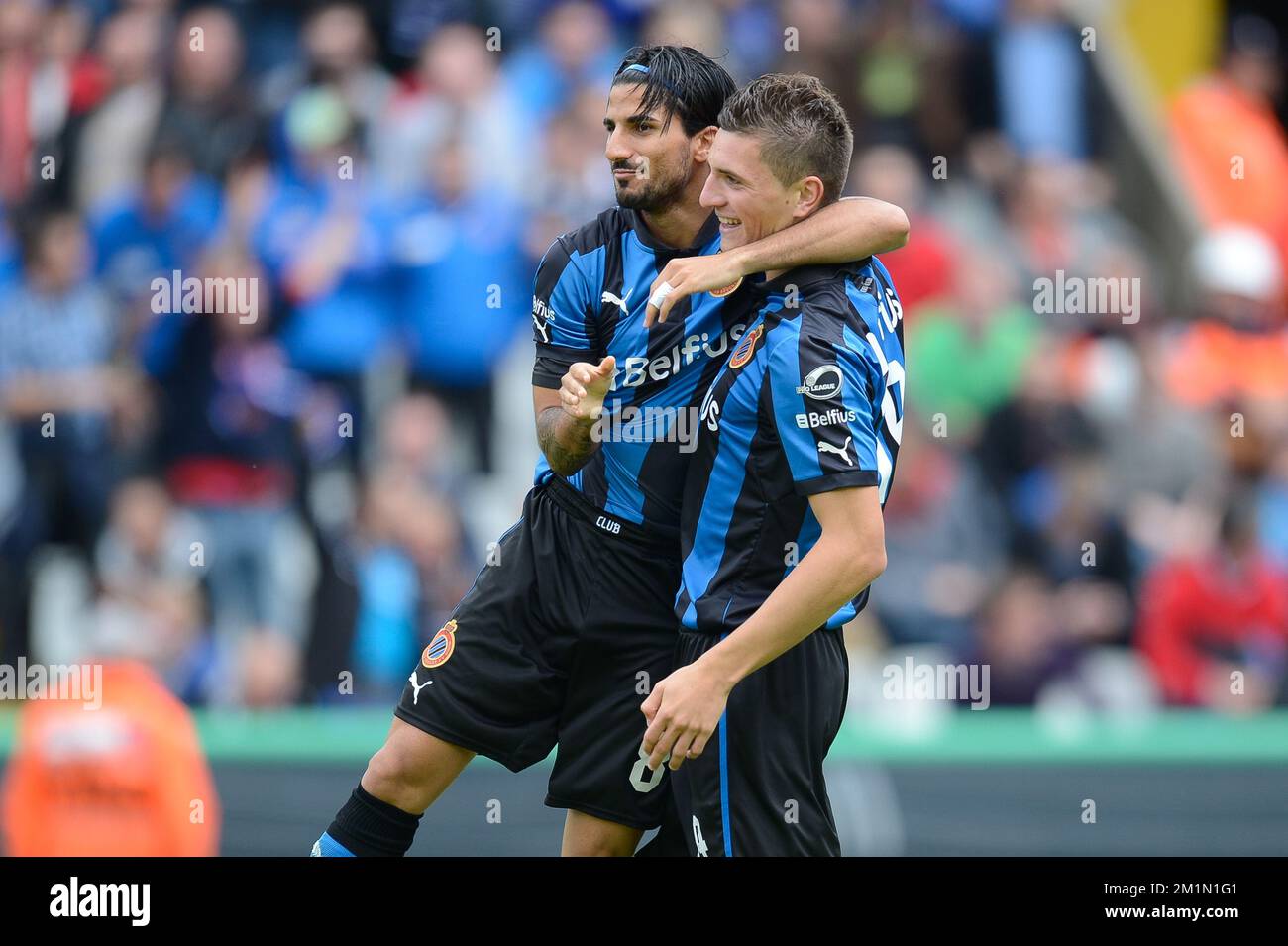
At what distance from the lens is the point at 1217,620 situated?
325 inches

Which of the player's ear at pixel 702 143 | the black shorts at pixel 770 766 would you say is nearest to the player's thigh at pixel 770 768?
the black shorts at pixel 770 766

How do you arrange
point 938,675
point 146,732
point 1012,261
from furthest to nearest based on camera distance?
point 1012,261 < point 938,675 < point 146,732

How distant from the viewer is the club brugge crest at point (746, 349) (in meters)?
4.29

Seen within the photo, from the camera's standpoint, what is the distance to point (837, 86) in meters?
9.60

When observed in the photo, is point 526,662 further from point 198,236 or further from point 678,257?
point 198,236

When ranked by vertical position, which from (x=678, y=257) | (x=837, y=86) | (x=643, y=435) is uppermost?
(x=837, y=86)

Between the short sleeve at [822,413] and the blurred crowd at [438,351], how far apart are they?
14.3 ft

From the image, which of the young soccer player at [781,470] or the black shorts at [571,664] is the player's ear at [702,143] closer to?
the young soccer player at [781,470]

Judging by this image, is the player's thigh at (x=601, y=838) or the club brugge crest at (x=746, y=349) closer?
the club brugge crest at (x=746, y=349)

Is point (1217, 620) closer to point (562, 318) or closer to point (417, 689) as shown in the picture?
point (562, 318)

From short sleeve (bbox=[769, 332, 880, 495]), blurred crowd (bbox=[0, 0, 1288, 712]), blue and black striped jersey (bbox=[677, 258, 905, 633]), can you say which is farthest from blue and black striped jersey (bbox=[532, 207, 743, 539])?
blurred crowd (bbox=[0, 0, 1288, 712])

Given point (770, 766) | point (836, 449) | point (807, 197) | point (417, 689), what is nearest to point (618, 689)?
Answer: point (417, 689)

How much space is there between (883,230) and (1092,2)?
6.53 metres
